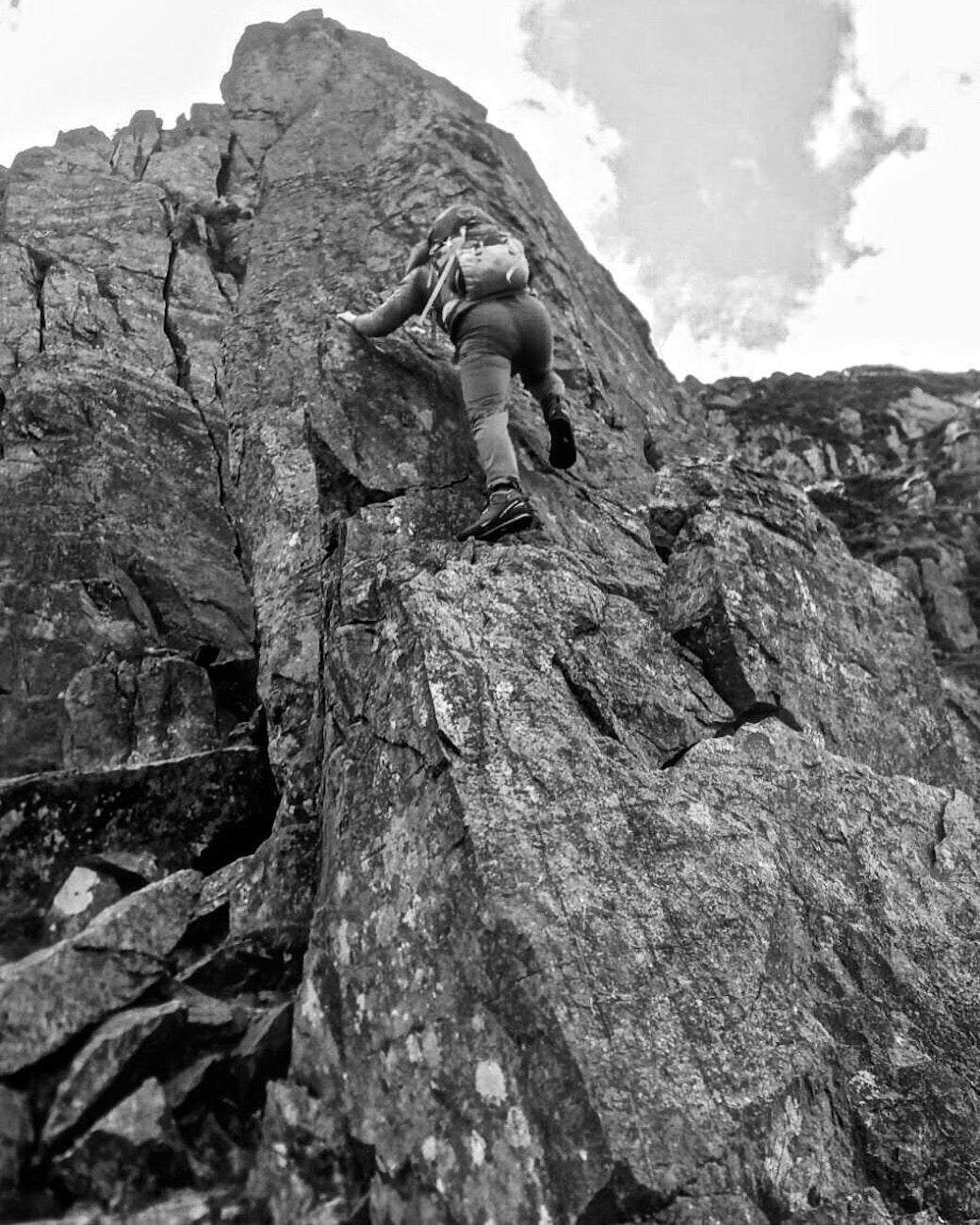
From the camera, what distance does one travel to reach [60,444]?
59.7 ft

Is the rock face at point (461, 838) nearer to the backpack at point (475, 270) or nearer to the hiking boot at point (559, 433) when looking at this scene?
the hiking boot at point (559, 433)

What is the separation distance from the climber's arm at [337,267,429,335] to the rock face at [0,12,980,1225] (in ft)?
0.89

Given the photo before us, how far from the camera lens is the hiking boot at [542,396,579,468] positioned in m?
12.0

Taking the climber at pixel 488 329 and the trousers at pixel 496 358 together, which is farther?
the trousers at pixel 496 358

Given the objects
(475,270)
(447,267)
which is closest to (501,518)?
(475,270)

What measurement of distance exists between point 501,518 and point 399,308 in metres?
3.36

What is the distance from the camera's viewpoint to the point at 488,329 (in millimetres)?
11281

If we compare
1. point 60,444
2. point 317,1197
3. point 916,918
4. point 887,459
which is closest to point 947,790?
point 916,918

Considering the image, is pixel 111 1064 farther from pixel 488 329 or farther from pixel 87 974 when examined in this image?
pixel 488 329

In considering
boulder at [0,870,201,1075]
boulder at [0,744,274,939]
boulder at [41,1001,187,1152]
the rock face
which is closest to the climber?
the rock face

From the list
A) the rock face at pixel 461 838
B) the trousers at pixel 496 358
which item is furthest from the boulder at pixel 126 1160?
the trousers at pixel 496 358

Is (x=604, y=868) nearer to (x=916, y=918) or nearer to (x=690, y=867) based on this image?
(x=690, y=867)

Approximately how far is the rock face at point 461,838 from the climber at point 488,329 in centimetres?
49

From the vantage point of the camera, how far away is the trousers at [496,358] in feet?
35.6
